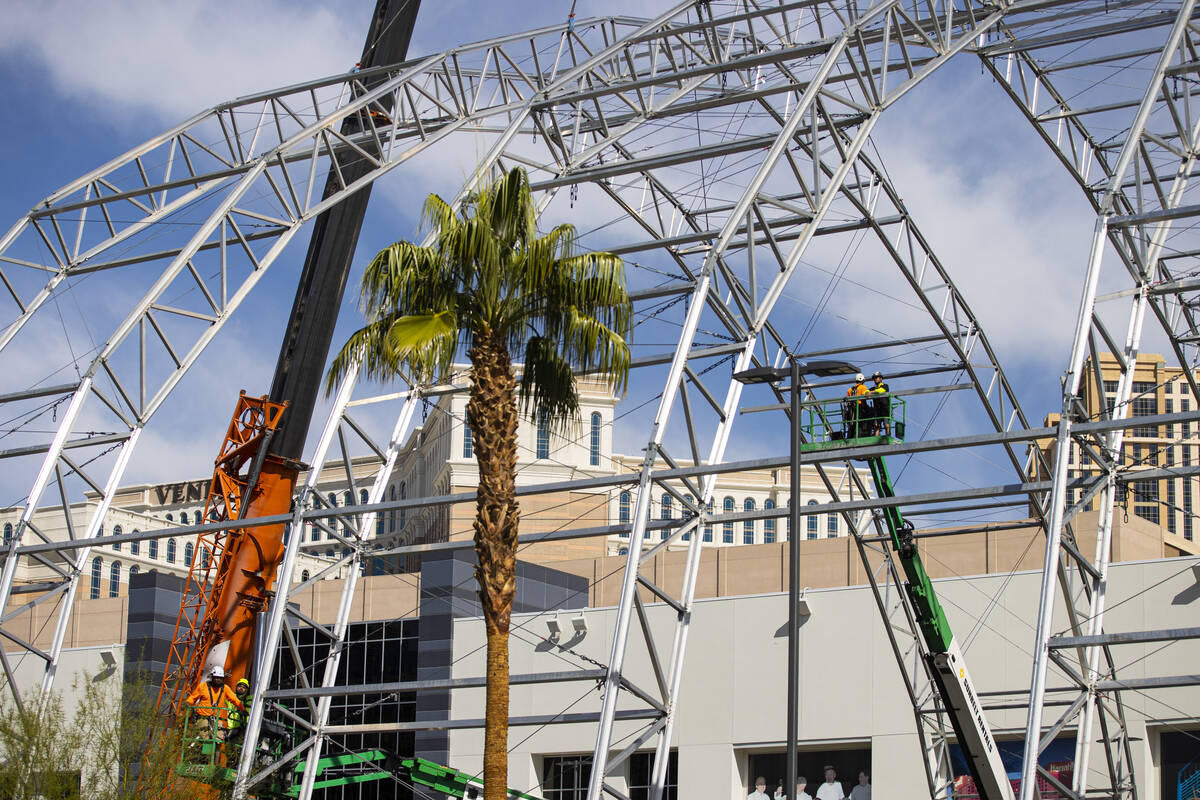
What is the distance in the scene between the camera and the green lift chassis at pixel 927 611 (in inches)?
Answer: 1174

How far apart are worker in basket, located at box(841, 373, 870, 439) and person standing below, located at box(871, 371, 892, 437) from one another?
0.61 feet

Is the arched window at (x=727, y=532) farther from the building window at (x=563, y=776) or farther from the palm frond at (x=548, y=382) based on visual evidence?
the palm frond at (x=548, y=382)

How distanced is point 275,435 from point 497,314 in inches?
681

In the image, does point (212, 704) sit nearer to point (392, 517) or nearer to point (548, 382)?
point (548, 382)

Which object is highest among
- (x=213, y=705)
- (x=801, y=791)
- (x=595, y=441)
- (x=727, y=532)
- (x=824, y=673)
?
(x=595, y=441)

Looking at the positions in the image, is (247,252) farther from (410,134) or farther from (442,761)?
(442,761)

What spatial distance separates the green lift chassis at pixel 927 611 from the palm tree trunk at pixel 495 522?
366 inches

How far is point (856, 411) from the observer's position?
29453 mm

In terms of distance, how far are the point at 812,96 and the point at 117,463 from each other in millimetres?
16893

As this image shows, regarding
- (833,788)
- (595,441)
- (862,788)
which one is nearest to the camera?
(862,788)

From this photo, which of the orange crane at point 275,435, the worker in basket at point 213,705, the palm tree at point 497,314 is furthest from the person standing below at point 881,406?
the worker in basket at point 213,705

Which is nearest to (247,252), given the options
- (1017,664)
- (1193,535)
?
(1017,664)

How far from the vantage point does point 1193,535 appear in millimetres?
153750

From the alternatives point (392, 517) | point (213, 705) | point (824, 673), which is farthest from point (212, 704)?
point (392, 517)
